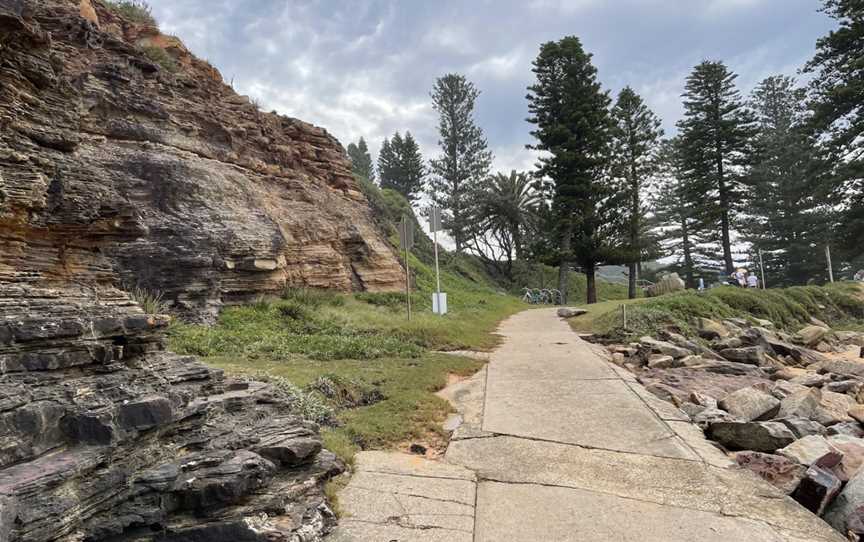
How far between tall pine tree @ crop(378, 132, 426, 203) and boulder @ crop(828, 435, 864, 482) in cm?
5237

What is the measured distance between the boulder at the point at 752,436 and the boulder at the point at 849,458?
1.41ft

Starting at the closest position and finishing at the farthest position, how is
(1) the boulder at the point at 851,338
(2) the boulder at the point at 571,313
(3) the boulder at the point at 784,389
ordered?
(3) the boulder at the point at 784,389 → (1) the boulder at the point at 851,338 → (2) the boulder at the point at 571,313

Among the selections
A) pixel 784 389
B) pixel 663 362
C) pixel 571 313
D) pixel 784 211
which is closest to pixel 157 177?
pixel 663 362

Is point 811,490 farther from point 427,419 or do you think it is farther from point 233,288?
point 233,288

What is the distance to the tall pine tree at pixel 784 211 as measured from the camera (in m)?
33.4

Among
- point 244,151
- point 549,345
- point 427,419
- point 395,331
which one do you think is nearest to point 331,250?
point 244,151

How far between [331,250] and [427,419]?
10.8 meters

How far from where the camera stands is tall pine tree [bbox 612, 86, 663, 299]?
89.2 feet

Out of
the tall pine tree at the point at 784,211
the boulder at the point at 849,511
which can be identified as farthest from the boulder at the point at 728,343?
the tall pine tree at the point at 784,211

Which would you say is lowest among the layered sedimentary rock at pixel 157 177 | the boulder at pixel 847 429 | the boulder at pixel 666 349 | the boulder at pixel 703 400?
the boulder at pixel 847 429

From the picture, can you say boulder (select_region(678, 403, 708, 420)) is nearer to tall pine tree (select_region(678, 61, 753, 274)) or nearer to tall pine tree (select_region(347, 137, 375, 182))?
tall pine tree (select_region(678, 61, 753, 274))

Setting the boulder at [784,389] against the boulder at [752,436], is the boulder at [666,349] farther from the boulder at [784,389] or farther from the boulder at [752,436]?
the boulder at [752,436]

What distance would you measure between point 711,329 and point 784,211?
99.3ft

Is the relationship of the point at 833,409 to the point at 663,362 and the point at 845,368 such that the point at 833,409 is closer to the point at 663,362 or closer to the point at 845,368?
the point at 663,362
